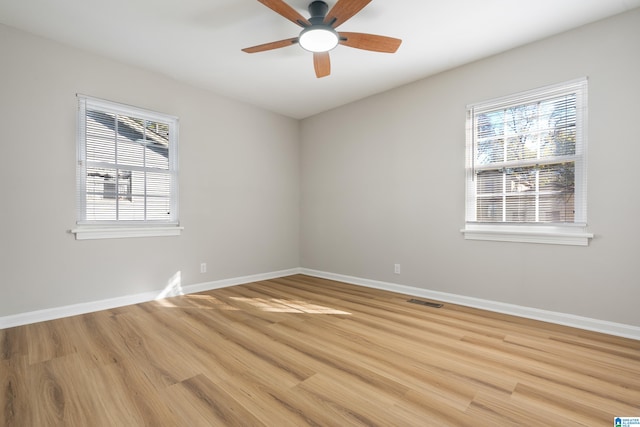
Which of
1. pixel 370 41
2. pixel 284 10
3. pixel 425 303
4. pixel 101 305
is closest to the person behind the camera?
pixel 284 10

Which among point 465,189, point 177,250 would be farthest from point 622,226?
point 177,250

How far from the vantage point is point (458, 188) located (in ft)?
11.6

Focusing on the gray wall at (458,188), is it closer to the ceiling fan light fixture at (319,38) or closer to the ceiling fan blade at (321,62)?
the ceiling fan blade at (321,62)

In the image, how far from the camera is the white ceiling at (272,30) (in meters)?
2.50

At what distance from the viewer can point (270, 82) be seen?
3.93 metres

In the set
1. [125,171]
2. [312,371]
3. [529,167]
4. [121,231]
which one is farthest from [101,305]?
[529,167]

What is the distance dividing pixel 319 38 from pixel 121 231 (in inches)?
115

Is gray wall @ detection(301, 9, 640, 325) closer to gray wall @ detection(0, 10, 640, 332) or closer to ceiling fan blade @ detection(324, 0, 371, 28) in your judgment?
gray wall @ detection(0, 10, 640, 332)

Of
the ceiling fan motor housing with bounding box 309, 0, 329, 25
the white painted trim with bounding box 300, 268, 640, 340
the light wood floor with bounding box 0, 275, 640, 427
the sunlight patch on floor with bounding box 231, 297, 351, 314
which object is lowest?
the sunlight patch on floor with bounding box 231, 297, 351, 314

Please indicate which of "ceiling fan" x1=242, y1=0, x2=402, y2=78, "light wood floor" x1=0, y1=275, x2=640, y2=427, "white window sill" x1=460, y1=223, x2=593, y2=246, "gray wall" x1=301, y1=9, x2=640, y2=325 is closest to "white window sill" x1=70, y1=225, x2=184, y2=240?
"light wood floor" x1=0, y1=275, x2=640, y2=427

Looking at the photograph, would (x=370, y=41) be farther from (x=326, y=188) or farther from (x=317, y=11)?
(x=326, y=188)

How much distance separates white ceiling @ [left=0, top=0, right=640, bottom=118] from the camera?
250cm

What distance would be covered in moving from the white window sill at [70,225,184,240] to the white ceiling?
188 centimetres

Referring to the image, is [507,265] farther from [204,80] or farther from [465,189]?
[204,80]
